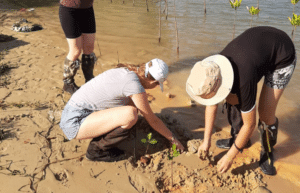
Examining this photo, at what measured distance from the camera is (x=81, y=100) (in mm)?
2373

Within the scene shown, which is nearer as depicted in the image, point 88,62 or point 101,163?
point 101,163

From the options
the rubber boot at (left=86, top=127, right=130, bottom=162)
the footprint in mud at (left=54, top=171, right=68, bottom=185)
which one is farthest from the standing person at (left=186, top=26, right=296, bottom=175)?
the footprint in mud at (left=54, top=171, right=68, bottom=185)

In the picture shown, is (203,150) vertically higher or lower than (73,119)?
lower

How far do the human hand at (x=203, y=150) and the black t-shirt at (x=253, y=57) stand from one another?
0.63 meters

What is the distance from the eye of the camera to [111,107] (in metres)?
2.44

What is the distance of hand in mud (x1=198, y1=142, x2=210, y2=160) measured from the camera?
2.41 metres

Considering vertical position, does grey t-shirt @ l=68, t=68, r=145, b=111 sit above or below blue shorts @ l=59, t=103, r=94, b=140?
above

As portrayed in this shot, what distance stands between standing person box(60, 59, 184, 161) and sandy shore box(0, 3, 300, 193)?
0.26m

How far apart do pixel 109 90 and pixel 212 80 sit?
0.99 meters

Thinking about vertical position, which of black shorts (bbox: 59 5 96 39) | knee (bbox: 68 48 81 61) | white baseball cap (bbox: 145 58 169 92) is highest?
black shorts (bbox: 59 5 96 39)

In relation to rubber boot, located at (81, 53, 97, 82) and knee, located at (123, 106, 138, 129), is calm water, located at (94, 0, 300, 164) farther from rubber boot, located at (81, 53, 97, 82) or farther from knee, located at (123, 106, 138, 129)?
knee, located at (123, 106, 138, 129)

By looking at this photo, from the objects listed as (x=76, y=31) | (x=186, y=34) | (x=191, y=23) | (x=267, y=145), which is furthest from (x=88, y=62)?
(x=191, y=23)

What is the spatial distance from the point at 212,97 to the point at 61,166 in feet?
5.58

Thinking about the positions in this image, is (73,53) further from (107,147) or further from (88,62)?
(107,147)
